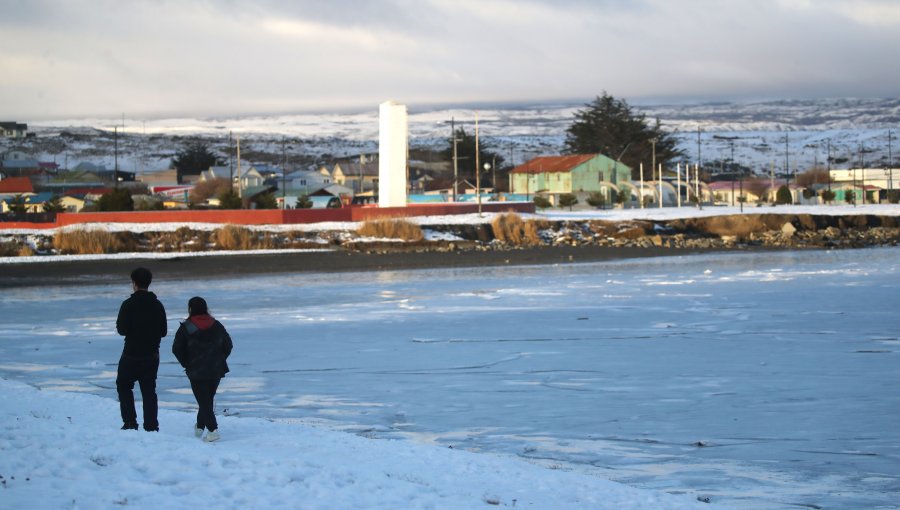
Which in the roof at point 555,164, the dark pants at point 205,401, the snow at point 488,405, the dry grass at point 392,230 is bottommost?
the snow at point 488,405

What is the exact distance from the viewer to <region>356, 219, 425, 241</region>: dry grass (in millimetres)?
56250

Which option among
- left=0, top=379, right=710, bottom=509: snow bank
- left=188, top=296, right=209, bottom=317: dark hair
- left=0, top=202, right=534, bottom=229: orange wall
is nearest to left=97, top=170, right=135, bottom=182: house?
left=0, top=202, right=534, bottom=229: orange wall

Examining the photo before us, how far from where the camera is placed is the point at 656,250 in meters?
52.7

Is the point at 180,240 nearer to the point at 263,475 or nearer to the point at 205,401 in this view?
the point at 205,401

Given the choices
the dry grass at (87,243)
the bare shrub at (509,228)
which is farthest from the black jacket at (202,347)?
the bare shrub at (509,228)

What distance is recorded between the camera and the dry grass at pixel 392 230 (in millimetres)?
56250

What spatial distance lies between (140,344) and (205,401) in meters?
0.83

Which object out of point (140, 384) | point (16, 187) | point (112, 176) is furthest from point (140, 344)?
point (112, 176)

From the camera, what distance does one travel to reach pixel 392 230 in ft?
185

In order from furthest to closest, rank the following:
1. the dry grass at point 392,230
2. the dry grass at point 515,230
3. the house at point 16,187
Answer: the house at point 16,187 < the dry grass at point 515,230 < the dry grass at point 392,230

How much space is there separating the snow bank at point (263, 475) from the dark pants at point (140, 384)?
26 centimetres

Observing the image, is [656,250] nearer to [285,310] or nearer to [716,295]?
[716,295]

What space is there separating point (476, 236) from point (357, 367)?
4053 centimetres

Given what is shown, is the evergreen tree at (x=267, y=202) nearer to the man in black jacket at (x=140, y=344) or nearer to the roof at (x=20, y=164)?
the man in black jacket at (x=140, y=344)
